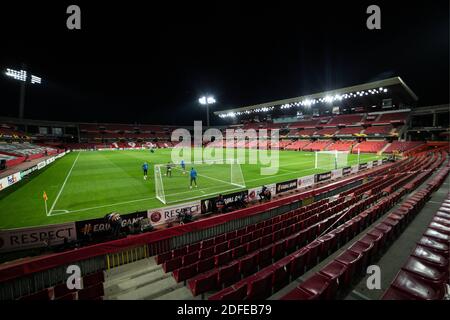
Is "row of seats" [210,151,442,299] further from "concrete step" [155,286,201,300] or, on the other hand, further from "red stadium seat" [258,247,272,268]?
"concrete step" [155,286,201,300]

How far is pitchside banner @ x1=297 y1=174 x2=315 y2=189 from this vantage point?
50.9ft

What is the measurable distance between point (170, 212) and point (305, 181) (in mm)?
10861

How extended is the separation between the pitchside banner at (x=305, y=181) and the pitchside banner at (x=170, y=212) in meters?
8.49

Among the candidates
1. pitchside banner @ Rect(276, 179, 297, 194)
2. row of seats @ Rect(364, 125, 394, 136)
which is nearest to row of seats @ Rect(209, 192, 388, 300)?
pitchside banner @ Rect(276, 179, 297, 194)

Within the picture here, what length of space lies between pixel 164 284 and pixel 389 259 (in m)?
6.25

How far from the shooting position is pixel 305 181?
16094 millimetres

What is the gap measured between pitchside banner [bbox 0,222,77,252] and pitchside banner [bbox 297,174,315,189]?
44.9ft

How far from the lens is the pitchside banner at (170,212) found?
9.04 metres

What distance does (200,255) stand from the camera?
627 cm

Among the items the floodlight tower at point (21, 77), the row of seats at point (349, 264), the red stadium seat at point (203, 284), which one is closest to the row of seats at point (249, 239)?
the red stadium seat at point (203, 284)

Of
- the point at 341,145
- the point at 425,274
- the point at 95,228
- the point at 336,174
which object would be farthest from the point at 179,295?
the point at 341,145
